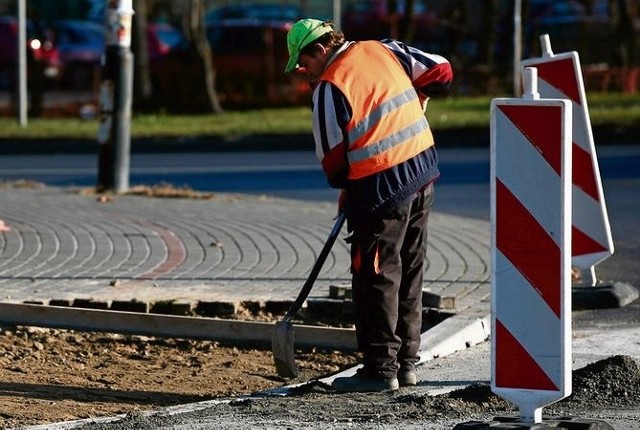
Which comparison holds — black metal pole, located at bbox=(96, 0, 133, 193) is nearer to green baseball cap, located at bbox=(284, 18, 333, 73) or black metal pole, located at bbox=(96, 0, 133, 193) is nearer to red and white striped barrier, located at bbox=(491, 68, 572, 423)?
green baseball cap, located at bbox=(284, 18, 333, 73)

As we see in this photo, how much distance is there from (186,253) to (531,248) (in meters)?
5.64

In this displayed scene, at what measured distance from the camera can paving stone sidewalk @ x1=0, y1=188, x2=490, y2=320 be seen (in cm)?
892

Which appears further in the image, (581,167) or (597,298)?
(597,298)

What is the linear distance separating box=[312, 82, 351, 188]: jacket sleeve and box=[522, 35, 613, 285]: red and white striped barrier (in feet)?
8.39

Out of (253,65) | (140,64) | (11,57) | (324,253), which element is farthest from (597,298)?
(11,57)

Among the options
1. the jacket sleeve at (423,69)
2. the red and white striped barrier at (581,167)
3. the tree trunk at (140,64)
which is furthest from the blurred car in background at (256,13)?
the jacket sleeve at (423,69)

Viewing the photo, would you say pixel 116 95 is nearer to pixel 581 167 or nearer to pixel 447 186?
pixel 447 186

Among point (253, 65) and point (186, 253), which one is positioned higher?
point (253, 65)

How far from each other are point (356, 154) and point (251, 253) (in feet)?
14.2

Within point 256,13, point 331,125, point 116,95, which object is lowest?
point 116,95

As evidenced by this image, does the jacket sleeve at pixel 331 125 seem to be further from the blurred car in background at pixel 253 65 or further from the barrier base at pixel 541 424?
the blurred car in background at pixel 253 65

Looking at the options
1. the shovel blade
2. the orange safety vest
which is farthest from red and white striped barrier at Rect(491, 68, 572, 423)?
the shovel blade

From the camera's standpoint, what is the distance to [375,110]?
6.46 meters

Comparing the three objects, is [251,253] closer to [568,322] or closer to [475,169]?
[568,322]
